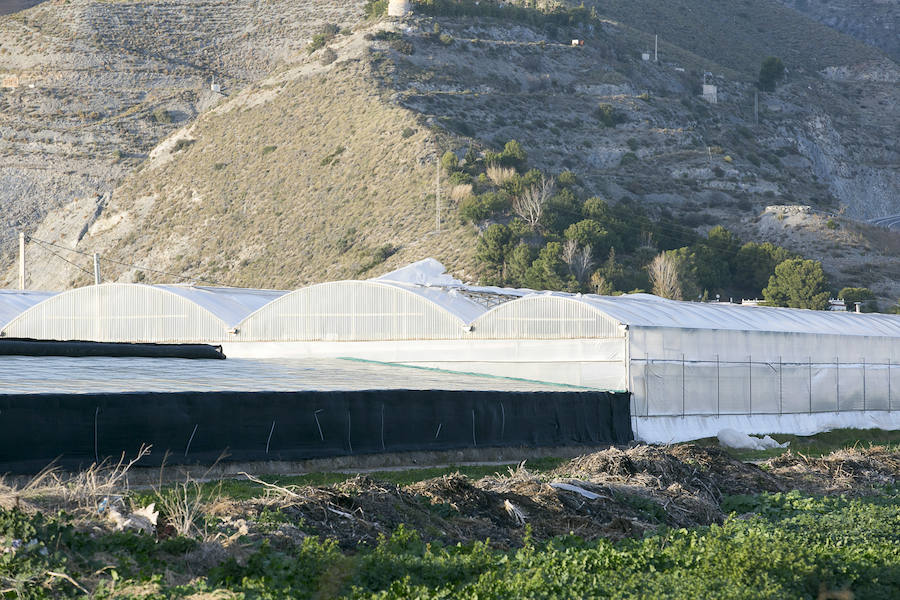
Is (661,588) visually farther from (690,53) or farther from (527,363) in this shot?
(690,53)

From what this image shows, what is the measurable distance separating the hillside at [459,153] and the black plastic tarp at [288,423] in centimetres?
4764

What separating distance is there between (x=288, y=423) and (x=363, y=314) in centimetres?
1416

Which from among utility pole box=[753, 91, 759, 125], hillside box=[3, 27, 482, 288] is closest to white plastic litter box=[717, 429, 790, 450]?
hillside box=[3, 27, 482, 288]

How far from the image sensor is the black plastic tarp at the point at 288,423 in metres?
19.9

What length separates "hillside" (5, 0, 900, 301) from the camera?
289ft

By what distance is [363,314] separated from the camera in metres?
37.4

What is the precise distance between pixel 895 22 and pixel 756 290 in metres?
122

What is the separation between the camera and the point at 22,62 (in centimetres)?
12525

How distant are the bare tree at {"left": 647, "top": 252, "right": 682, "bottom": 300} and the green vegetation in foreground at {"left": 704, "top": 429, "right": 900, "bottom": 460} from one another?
3972 centimetres

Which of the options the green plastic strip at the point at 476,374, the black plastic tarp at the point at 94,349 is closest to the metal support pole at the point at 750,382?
the green plastic strip at the point at 476,374

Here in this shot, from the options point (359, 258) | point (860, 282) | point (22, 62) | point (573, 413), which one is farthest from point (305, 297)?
point (22, 62)

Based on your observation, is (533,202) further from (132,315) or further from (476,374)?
(476,374)

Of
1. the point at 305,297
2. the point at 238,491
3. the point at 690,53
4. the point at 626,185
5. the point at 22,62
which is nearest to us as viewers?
the point at 238,491

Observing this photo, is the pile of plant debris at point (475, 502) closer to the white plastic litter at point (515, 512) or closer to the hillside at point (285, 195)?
the white plastic litter at point (515, 512)
